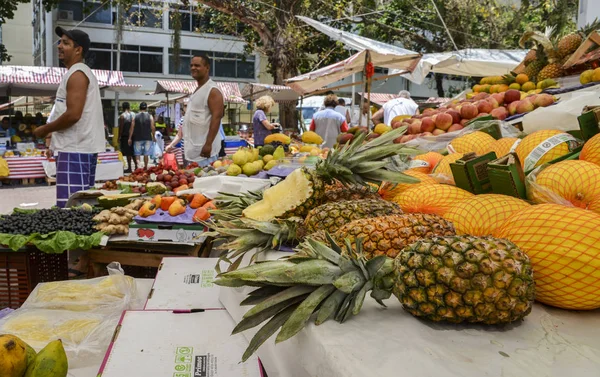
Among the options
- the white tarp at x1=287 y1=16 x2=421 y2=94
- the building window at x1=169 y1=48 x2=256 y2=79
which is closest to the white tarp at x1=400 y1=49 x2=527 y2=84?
the white tarp at x1=287 y1=16 x2=421 y2=94

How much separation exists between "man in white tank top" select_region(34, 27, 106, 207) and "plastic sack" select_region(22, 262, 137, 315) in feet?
7.63

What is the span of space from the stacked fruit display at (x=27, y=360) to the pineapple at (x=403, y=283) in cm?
79

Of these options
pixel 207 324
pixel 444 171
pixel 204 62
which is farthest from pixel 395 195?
pixel 204 62

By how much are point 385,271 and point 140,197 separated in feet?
12.9

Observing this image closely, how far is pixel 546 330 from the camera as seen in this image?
1228 millimetres

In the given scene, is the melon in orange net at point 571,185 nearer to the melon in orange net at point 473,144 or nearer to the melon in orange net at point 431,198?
the melon in orange net at point 431,198

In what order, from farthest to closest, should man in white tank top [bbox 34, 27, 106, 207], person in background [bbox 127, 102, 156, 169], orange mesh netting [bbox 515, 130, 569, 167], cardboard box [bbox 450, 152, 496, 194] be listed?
person in background [bbox 127, 102, 156, 169] < man in white tank top [bbox 34, 27, 106, 207] < orange mesh netting [bbox 515, 130, 569, 167] < cardboard box [bbox 450, 152, 496, 194]

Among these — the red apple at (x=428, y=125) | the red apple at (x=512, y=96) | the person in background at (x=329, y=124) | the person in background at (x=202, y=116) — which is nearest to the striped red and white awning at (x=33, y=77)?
the person in background at (x=329, y=124)

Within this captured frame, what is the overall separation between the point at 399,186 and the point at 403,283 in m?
1.22

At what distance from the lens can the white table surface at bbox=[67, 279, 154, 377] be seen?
6.88ft

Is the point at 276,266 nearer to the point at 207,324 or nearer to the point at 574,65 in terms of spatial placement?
the point at 207,324

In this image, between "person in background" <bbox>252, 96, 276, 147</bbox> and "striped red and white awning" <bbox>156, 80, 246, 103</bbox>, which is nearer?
"person in background" <bbox>252, 96, 276, 147</bbox>

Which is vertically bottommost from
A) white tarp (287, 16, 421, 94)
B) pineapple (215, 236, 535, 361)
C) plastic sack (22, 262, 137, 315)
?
plastic sack (22, 262, 137, 315)

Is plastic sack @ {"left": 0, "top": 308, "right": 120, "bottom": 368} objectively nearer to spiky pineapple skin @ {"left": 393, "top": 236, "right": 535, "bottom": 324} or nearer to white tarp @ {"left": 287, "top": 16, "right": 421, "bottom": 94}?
spiky pineapple skin @ {"left": 393, "top": 236, "right": 535, "bottom": 324}
